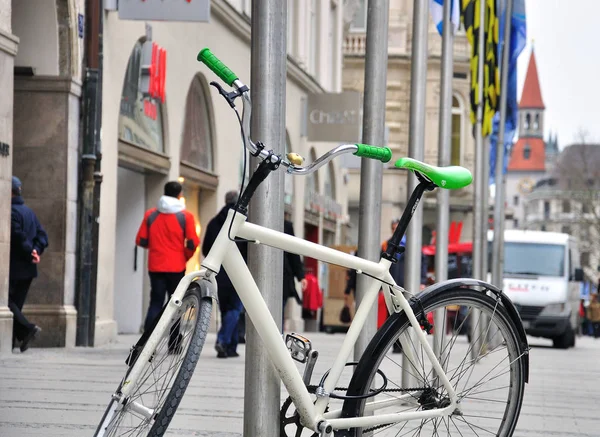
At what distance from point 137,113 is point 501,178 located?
8117 mm

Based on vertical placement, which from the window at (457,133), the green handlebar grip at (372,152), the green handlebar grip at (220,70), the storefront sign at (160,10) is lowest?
the green handlebar grip at (372,152)

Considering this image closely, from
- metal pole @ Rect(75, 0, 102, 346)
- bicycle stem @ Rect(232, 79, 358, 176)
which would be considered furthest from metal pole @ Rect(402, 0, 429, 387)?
metal pole @ Rect(75, 0, 102, 346)

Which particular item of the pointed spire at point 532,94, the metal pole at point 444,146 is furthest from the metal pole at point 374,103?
the pointed spire at point 532,94

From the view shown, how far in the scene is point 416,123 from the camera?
8.63 metres

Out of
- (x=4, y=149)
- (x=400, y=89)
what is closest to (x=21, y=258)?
(x=4, y=149)

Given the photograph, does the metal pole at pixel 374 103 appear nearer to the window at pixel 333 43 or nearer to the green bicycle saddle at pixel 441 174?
the green bicycle saddle at pixel 441 174

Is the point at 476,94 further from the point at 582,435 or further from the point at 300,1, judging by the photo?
the point at 300,1

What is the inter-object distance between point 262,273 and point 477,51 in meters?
11.2

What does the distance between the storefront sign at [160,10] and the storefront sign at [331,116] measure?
1227cm

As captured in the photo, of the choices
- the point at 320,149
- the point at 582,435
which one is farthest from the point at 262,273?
the point at 320,149

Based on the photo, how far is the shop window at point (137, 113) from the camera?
16.1 meters

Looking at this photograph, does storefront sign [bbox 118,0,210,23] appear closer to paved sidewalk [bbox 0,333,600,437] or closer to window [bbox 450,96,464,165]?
paved sidewalk [bbox 0,333,600,437]

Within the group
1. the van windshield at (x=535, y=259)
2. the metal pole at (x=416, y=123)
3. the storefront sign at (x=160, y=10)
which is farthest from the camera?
the van windshield at (x=535, y=259)

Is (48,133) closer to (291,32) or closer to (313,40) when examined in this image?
(291,32)
